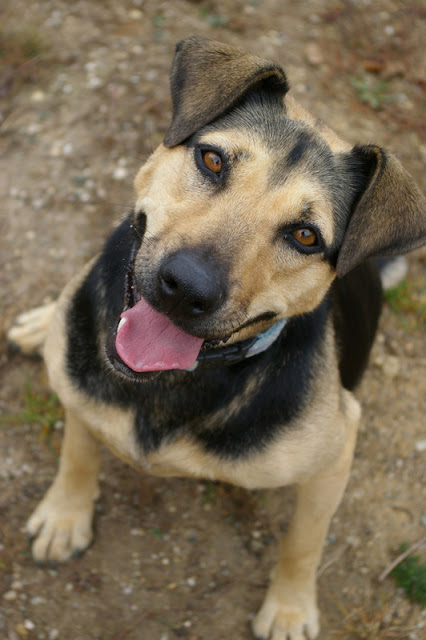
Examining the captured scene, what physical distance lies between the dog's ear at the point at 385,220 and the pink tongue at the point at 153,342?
79cm

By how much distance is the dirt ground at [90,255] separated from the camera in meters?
4.34

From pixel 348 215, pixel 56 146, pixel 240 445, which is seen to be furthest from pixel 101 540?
pixel 56 146

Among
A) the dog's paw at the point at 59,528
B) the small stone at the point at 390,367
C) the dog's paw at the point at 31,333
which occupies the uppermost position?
the small stone at the point at 390,367

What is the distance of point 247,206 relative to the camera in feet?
9.64

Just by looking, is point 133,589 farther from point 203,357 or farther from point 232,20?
point 232,20

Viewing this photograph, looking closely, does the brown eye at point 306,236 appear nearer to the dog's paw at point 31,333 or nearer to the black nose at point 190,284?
the black nose at point 190,284

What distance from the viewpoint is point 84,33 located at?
261 inches

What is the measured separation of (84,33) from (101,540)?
4.86 m

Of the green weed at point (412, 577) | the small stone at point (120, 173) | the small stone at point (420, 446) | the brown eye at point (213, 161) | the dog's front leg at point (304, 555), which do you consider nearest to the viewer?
the brown eye at point (213, 161)

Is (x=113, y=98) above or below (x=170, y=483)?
above

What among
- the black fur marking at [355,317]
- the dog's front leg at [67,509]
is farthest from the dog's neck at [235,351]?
the dog's front leg at [67,509]

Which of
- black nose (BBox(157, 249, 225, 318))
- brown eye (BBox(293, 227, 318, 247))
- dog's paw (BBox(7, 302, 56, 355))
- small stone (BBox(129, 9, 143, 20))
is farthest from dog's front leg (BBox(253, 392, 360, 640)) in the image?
small stone (BBox(129, 9, 143, 20))

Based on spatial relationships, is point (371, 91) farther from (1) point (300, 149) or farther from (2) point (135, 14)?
(1) point (300, 149)

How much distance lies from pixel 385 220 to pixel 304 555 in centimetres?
214
